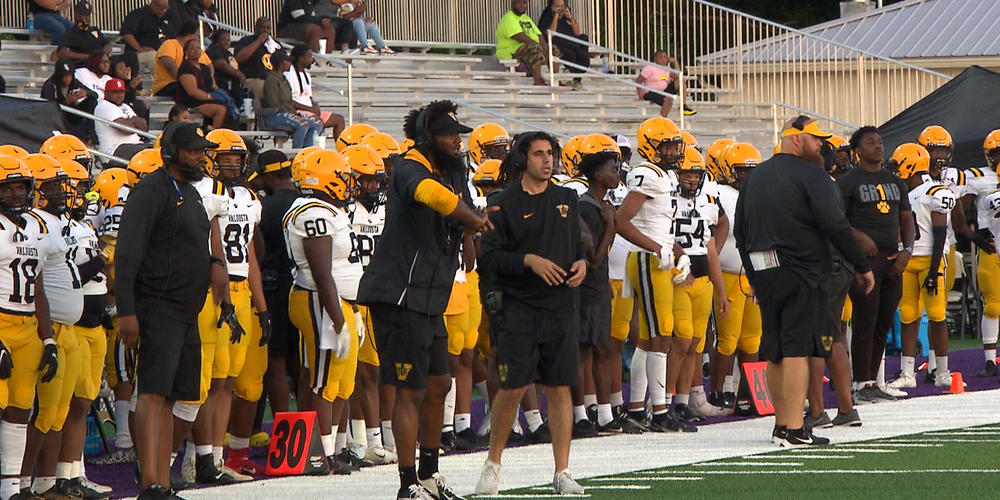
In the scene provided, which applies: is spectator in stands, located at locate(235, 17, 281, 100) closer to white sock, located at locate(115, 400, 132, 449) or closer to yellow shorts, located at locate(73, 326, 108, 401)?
white sock, located at locate(115, 400, 132, 449)

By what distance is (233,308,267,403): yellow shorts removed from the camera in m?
9.98

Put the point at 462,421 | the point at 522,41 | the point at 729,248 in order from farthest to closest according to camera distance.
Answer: the point at 522,41 → the point at 729,248 → the point at 462,421

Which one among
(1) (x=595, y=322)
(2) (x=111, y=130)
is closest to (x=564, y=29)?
(2) (x=111, y=130)

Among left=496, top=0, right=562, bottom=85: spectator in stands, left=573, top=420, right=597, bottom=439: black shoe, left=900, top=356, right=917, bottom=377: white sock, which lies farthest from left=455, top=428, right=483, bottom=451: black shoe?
left=496, top=0, right=562, bottom=85: spectator in stands

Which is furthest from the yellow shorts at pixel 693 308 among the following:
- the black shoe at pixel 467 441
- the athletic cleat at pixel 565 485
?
the athletic cleat at pixel 565 485

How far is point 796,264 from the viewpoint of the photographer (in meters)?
10.0

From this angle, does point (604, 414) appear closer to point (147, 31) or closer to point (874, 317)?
point (874, 317)

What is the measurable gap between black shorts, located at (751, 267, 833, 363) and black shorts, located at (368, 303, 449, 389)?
2850mm

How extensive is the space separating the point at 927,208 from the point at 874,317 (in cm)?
155

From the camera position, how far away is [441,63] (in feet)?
78.4

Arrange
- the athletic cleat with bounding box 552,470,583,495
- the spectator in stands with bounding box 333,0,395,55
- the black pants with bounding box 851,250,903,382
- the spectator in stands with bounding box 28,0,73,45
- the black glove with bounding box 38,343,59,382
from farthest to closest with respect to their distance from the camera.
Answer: the spectator in stands with bounding box 333,0,395,55 → the spectator in stands with bounding box 28,0,73,45 → the black pants with bounding box 851,250,903,382 → the black glove with bounding box 38,343,59,382 → the athletic cleat with bounding box 552,470,583,495

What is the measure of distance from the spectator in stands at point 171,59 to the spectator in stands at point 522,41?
6616mm

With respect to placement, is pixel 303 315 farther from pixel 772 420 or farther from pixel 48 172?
pixel 772 420

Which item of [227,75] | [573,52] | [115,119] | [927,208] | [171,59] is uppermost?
[573,52]
